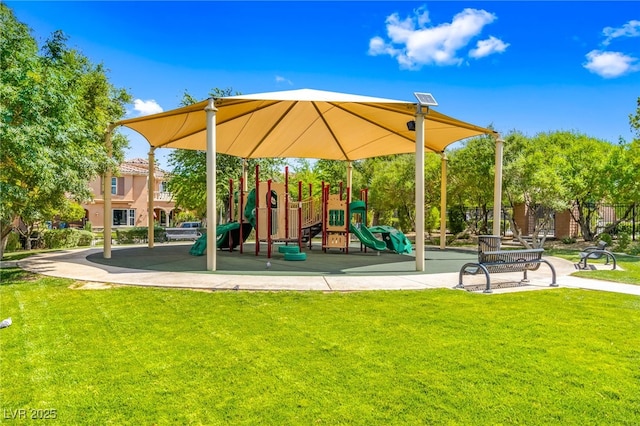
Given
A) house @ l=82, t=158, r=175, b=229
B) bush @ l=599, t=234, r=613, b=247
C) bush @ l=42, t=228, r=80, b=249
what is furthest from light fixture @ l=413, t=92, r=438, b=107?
house @ l=82, t=158, r=175, b=229

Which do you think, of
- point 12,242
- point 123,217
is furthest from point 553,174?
point 123,217

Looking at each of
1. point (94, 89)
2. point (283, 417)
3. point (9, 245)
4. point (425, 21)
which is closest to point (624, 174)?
point (425, 21)

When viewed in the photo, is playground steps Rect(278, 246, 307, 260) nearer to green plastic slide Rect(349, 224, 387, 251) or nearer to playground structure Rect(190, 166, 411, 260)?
playground structure Rect(190, 166, 411, 260)

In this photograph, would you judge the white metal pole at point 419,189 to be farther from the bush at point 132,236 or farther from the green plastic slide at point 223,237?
the bush at point 132,236

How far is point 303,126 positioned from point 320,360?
12.4m

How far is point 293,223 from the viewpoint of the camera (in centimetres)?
1444

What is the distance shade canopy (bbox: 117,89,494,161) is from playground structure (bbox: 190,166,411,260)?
250cm

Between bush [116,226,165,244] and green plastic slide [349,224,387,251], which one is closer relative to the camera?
green plastic slide [349,224,387,251]

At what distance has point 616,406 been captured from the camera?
3129 millimetres

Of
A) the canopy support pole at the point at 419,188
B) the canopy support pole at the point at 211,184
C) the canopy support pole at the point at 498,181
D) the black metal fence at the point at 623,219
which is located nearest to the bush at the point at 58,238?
the canopy support pole at the point at 211,184

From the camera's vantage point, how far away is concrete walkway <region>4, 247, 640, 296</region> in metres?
7.26

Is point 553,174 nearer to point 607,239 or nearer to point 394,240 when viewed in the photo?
point 607,239

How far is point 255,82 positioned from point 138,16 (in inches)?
378

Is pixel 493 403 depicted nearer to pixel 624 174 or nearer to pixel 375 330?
pixel 375 330
